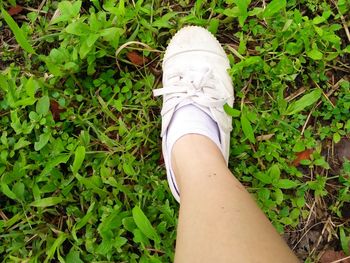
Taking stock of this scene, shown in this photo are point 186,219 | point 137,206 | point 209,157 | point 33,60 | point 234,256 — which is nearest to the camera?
point 234,256

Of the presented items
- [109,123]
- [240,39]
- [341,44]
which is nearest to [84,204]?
[109,123]

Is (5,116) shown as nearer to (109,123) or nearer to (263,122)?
(109,123)

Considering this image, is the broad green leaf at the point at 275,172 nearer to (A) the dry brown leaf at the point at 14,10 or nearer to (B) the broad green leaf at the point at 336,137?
(B) the broad green leaf at the point at 336,137

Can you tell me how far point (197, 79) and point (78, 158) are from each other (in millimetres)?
647

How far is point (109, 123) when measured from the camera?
222 centimetres

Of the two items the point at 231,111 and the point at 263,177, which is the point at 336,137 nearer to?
the point at 263,177

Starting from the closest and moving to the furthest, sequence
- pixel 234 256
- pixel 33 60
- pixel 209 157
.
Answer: pixel 234 256, pixel 209 157, pixel 33 60

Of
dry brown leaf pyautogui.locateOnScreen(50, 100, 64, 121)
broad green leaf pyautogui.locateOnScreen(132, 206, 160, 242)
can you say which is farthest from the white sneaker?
dry brown leaf pyautogui.locateOnScreen(50, 100, 64, 121)

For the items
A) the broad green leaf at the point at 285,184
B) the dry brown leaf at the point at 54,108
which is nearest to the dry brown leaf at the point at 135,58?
the dry brown leaf at the point at 54,108

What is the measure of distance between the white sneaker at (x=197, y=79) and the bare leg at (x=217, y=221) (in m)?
0.26

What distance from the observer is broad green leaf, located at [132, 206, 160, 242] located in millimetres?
1910

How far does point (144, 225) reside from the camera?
6.27 feet

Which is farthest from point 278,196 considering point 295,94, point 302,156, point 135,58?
point 135,58

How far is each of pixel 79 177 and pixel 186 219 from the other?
2.09ft
